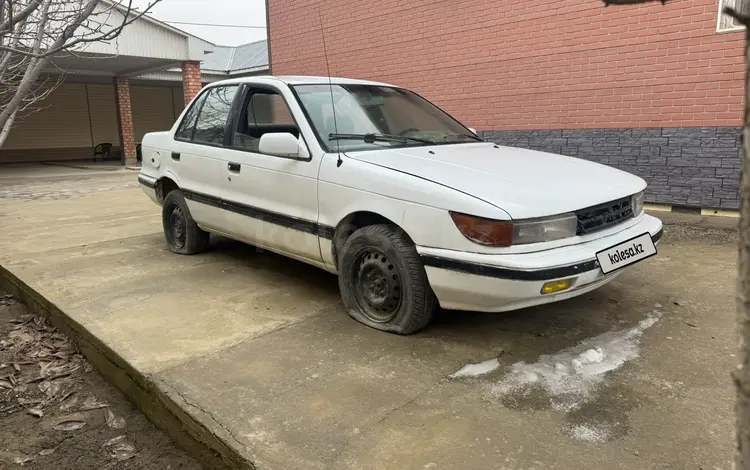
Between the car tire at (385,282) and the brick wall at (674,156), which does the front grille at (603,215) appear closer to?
the car tire at (385,282)

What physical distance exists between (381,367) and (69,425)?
160 centimetres

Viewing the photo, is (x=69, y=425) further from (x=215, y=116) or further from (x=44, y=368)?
(x=215, y=116)

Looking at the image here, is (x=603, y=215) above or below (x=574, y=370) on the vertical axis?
above

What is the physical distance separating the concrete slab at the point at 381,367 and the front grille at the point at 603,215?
0.65 m

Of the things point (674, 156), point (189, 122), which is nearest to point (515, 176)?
point (189, 122)

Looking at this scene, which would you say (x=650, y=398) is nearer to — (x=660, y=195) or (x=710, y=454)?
(x=710, y=454)

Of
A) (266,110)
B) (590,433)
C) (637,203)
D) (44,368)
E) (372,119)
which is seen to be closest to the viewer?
(590,433)

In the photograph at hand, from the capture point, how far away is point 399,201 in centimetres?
304

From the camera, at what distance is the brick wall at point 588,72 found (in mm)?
5926

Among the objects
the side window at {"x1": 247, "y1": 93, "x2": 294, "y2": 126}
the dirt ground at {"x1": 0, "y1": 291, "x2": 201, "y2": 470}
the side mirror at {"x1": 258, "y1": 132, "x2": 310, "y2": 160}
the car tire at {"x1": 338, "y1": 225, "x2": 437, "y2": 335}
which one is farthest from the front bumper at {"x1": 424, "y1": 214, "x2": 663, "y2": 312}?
the side window at {"x1": 247, "y1": 93, "x2": 294, "y2": 126}

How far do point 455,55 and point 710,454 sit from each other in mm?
6825

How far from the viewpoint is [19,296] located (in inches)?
178

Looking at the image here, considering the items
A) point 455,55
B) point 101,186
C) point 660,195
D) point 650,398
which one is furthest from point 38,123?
point 650,398


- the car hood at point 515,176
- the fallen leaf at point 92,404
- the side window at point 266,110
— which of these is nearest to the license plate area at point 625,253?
the car hood at point 515,176
